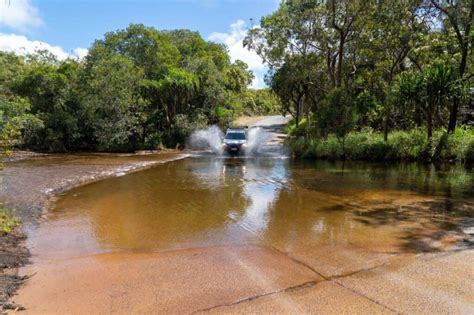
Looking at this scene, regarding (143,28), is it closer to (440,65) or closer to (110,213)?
(440,65)

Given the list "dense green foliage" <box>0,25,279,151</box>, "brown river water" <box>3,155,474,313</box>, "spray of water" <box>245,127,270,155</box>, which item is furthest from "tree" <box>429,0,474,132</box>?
"dense green foliage" <box>0,25,279,151</box>

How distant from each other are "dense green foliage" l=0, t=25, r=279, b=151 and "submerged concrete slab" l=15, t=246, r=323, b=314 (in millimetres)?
21650

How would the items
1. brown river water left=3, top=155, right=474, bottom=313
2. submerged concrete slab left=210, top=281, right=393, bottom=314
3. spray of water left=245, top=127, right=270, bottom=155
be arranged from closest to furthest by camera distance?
submerged concrete slab left=210, top=281, right=393, bottom=314 < brown river water left=3, top=155, right=474, bottom=313 < spray of water left=245, top=127, right=270, bottom=155

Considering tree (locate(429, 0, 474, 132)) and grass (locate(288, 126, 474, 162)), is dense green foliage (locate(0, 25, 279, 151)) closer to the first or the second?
grass (locate(288, 126, 474, 162))

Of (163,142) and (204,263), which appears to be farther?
(163,142)

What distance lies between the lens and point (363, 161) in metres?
21.6

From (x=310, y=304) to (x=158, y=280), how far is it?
2247mm

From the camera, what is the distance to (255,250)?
7.09 meters

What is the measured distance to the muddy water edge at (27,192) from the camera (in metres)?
5.90

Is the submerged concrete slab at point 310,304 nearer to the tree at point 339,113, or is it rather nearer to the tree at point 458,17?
the tree at point 339,113

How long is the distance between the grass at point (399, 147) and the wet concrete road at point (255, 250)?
6.69 m

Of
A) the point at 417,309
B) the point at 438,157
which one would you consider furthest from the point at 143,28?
the point at 417,309

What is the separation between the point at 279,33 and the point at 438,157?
1301cm

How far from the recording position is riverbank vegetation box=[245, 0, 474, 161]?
Answer: 64.5ft
